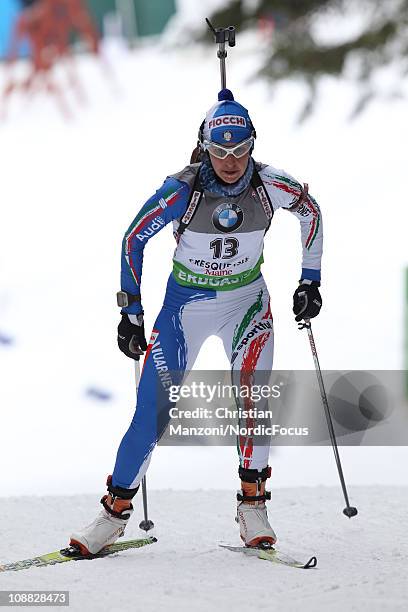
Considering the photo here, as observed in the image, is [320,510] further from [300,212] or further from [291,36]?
[291,36]

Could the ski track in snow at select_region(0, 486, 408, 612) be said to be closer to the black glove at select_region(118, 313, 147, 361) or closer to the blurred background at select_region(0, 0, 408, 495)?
the black glove at select_region(118, 313, 147, 361)

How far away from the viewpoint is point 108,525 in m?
5.02

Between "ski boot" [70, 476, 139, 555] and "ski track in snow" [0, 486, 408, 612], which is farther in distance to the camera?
"ski boot" [70, 476, 139, 555]

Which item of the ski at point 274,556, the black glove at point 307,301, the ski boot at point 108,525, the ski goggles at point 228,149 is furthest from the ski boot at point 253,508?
the ski goggles at point 228,149

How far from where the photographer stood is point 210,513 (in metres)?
6.07

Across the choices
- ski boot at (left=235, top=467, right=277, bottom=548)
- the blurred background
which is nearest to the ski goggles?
ski boot at (left=235, top=467, right=277, bottom=548)

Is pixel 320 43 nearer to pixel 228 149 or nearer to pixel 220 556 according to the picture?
pixel 228 149

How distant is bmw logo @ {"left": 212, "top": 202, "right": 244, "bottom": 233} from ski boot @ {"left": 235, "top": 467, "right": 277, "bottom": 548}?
3.80 ft

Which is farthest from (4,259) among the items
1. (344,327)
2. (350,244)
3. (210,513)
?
(210,513)

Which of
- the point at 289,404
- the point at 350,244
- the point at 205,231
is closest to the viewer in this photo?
the point at 205,231

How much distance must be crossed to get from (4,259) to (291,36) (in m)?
6.66

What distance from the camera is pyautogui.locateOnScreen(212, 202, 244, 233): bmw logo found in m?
4.80

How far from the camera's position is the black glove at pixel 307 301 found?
521 cm

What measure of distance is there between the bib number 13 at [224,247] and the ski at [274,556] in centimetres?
136
